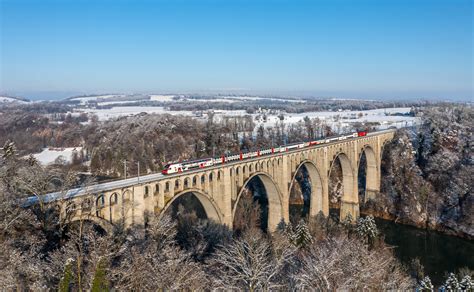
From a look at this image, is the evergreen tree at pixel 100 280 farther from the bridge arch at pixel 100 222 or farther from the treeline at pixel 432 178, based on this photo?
the treeline at pixel 432 178

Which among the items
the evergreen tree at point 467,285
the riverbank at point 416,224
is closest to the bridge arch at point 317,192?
the riverbank at point 416,224

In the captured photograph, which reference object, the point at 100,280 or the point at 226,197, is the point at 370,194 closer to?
the point at 226,197

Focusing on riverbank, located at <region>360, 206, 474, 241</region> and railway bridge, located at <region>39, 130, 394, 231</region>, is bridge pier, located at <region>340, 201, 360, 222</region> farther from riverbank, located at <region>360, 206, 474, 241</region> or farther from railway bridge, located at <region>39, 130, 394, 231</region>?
riverbank, located at <region>360, 206, 474, 241</region>

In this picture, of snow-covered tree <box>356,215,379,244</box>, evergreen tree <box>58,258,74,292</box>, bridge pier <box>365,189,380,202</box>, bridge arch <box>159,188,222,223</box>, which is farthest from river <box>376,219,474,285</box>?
evergreen tree <box>58,258,74,292</box>

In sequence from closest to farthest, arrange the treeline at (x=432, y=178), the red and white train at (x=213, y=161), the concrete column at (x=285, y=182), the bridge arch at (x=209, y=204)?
the red and white train at (x=213, y=161) < the bridge arch at (x=209, y=204) < the concrete column at (x=285, y=182) < the treeline at (x=432, y=178)

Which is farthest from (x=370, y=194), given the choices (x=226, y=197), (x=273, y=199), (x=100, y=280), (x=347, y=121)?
(x=347, y=121)

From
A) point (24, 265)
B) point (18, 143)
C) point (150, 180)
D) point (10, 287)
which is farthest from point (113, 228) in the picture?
point (18, 143)

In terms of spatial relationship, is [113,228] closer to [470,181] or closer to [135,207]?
[135,207]

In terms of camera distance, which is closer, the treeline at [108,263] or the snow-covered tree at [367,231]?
the treeline at [108,263]
